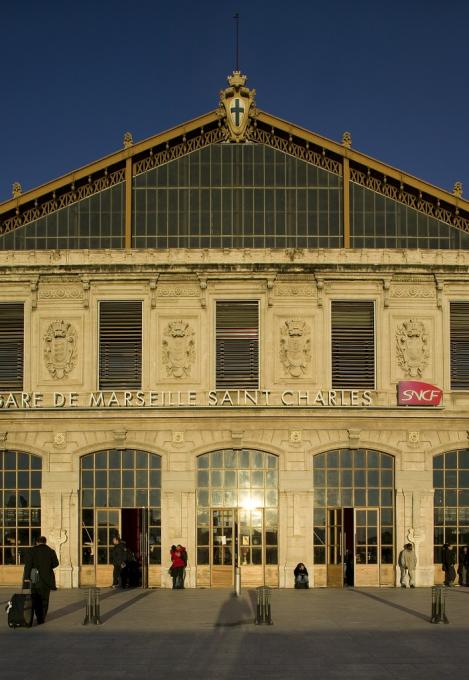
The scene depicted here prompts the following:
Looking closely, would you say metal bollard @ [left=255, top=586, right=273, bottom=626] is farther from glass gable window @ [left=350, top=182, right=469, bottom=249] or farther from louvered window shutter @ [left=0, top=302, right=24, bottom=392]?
glass gable window @ [left=350, top=182, right=469, bottom=249]

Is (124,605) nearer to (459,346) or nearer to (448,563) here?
(448,563)

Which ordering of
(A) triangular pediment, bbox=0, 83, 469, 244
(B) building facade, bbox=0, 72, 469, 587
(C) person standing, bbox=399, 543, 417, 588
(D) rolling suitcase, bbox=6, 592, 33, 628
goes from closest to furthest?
(D) rolling suitcase, bbox=6, 592, 33, 628
(C) person standing, bbox=399, 543, 417, 588
(B) building facade, bbox=0, 72, 469, 587
(A) triangular pediment, bbox=0, 83, 469, 244

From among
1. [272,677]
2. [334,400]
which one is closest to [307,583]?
[334,400]

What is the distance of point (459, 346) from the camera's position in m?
45.4

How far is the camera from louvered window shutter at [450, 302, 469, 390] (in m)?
45.3

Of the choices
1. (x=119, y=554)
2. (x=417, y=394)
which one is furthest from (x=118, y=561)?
(x=417, y=394)

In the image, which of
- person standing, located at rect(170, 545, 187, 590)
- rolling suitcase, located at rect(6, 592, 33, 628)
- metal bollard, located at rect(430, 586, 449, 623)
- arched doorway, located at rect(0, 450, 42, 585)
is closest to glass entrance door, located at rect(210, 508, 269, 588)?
person standing, located at rect(170, 545, 187, 590)

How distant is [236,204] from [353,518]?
45.5 feet

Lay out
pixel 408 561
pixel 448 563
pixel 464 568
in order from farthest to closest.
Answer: pixel 464 568 < pixel 448 563 < pixel 408 561

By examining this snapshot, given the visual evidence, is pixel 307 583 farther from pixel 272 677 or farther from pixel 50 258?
pixel 272 677

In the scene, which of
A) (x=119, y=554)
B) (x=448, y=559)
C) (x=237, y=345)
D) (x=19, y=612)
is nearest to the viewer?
(x=19, y=612)

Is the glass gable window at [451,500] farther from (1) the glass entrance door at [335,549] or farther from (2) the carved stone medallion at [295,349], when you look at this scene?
(2) the carved stone medallion at [295,349]

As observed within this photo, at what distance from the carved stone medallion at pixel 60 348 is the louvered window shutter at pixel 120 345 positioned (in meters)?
1.17

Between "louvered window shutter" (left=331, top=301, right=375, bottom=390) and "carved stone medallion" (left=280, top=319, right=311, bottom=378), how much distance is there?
1.17 m
